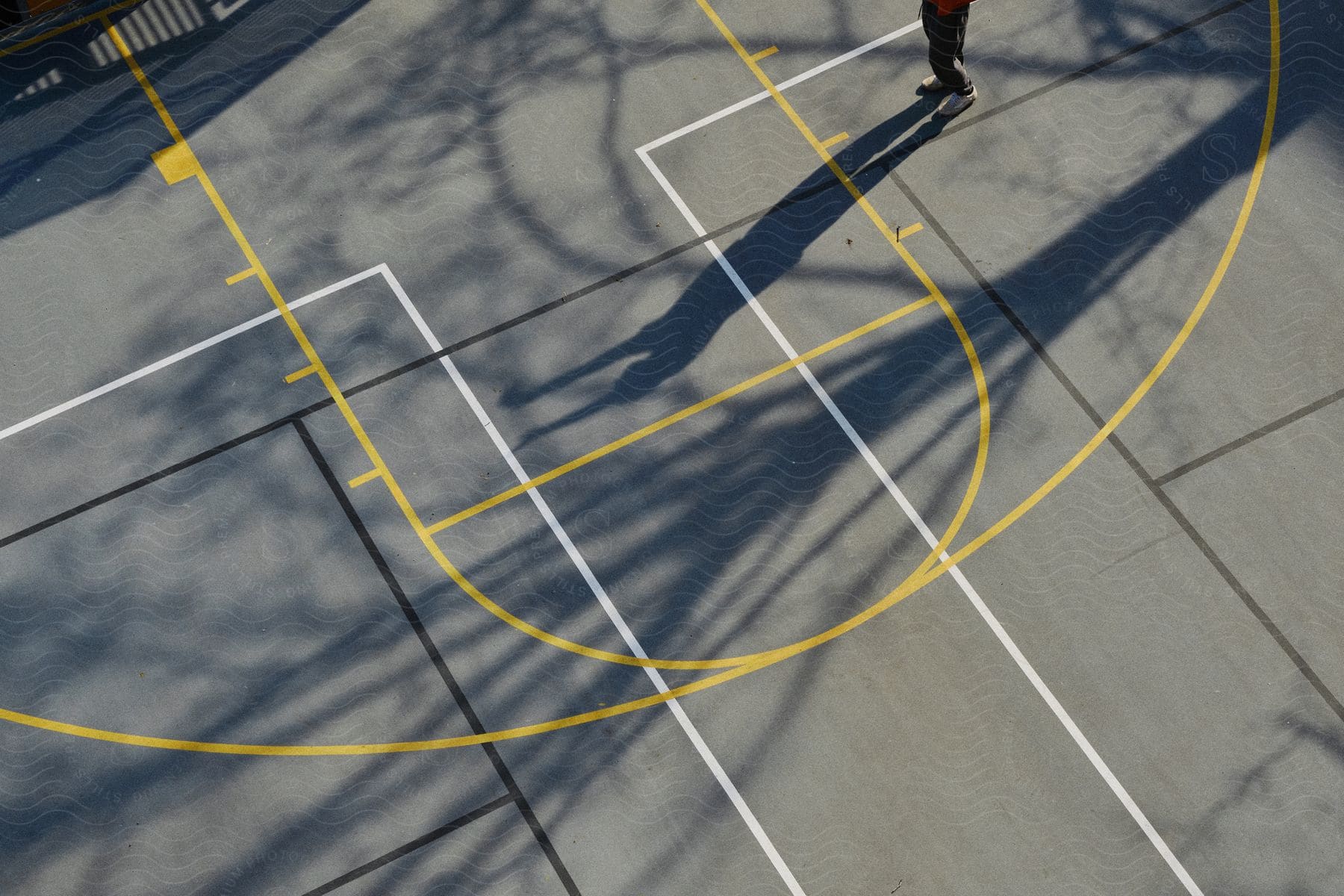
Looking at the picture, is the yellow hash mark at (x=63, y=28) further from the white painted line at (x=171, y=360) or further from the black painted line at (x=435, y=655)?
the black painted line at (x=435, y=655)

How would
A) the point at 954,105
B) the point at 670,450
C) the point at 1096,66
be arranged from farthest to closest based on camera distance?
the point at 1096,66, the point at 954,105, the point at 670,450

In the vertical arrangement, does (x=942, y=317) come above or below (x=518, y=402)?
below

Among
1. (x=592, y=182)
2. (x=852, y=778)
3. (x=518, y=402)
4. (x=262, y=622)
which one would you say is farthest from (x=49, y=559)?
(x=852, y=778)

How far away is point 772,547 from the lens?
1238cm

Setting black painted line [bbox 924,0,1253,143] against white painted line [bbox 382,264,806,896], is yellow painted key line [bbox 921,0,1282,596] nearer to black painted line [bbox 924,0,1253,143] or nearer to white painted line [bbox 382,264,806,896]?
black painted line [bbox 924,0,1253,143]

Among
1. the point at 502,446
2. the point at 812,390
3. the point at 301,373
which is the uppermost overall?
the point at 301,373

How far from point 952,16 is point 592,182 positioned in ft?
11.4

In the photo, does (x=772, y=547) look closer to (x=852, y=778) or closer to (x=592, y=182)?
(x=852, y=778)

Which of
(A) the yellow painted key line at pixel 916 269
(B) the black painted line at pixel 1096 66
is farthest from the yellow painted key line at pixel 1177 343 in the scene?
(B) the black painted line at pixel 1096 66

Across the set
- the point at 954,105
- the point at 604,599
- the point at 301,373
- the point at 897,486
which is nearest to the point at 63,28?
the point at 301,373

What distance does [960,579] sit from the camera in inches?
482

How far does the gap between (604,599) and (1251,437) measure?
18.3 ft

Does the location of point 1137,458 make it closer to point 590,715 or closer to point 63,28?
point 590,715

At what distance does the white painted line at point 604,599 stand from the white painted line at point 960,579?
242 centimetres
